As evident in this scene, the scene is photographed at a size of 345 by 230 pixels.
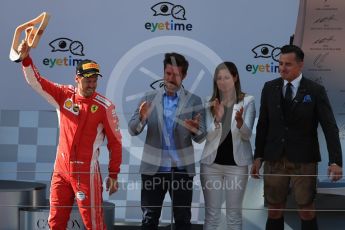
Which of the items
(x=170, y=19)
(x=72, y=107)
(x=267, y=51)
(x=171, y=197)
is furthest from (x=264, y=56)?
(x=72, y=107)

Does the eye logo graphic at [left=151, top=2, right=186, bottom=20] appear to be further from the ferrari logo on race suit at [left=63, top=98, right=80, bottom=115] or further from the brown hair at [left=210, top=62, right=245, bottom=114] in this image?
the ferrari logo on race suit at [left=63, top=98, right=80, bottom=115]

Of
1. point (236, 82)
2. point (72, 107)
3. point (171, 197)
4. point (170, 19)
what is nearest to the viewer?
point (72, 107)

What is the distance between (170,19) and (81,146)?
1154mm

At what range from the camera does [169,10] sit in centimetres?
563

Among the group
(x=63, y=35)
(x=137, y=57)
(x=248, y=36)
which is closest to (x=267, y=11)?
(x=248, y=36)

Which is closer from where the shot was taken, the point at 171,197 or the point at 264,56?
the point at 171,197

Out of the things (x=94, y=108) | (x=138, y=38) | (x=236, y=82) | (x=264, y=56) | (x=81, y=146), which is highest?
(x=138, y=38)

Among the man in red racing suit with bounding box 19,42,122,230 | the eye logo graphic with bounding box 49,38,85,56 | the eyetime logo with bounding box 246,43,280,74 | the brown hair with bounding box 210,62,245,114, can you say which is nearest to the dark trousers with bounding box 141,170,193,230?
the man in red racing suit with bounding box 19,42,122,230

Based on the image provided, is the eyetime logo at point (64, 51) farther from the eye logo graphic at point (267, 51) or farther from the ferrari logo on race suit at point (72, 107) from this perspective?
the eye logo graphic at point (267, 51)

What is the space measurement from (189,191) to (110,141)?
56 cm

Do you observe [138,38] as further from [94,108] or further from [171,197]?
[171,197]

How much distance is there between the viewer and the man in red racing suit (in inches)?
191

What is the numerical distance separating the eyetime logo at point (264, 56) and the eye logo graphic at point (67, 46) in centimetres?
105

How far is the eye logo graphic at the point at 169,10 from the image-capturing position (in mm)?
5633
